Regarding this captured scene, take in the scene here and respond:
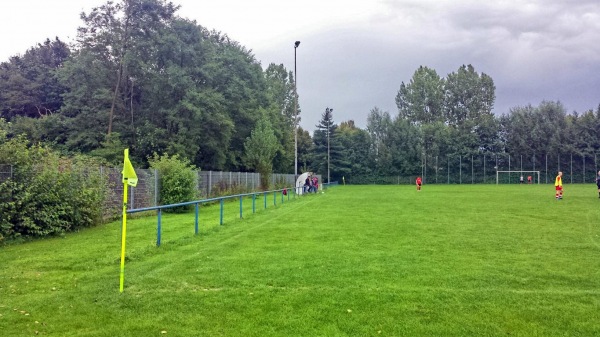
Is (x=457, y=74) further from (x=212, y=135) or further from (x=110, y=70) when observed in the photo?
(x=110, y=70)

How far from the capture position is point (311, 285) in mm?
6926

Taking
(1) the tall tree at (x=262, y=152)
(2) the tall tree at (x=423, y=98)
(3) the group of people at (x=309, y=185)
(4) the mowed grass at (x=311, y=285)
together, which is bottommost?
(4) the mowed grass at (x=311, y=285)

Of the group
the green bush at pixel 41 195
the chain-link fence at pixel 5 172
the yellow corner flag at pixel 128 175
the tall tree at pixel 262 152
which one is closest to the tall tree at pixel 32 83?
the tall tree at pixel 262 152

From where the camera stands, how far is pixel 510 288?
6.74m

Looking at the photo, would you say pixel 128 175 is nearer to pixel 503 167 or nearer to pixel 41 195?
pixel 41 195

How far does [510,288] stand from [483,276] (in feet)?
2.40

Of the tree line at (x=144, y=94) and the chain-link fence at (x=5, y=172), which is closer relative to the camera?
the chain-link fence at (x=5, y=172)

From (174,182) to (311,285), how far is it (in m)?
16.3

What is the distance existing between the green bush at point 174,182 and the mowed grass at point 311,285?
352 inches

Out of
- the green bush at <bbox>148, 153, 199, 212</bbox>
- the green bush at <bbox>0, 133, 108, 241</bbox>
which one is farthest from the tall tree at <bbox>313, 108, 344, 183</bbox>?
the green bush at <bbox>0, 133, 108, 241</bbox>

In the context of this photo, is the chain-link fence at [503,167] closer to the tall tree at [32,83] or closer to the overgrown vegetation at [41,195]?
the tall tree at [32,83]

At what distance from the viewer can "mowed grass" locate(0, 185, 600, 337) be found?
206 inches

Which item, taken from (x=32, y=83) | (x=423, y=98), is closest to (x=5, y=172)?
(x=32, y=83)

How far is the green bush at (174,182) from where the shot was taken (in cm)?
2183
